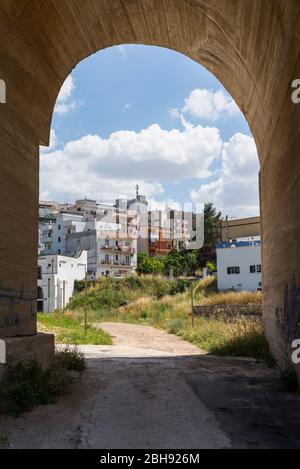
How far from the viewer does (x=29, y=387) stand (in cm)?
637

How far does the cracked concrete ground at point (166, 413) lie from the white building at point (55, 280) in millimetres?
34258

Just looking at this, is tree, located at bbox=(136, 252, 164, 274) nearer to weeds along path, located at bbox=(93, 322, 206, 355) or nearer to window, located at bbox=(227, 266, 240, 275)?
window, located at bbox=(227, 266, 240, 275)

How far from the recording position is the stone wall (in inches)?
981

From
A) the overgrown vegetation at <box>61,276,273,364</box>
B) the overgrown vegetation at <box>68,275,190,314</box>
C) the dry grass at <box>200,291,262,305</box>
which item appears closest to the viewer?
the overgrown vegetation at <box>61,276,273,364</box>

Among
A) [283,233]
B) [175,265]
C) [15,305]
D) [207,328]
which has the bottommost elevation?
[207,328]

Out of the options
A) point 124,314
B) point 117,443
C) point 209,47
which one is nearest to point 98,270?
point 124,314

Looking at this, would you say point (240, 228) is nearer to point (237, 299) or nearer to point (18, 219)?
point (237, 299)

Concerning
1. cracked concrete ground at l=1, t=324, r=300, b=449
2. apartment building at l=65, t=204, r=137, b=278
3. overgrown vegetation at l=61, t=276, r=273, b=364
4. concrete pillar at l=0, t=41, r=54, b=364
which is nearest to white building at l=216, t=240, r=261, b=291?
overgrown vegetation at l=61, t=276, r=273, b=364

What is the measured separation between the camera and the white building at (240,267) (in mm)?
38219

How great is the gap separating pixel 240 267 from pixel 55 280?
16206mm

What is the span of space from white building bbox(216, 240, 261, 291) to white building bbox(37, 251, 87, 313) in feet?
47.5

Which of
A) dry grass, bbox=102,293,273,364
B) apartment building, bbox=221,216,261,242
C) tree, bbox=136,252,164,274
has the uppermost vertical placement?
apartment building, bbox=221,216,261,242

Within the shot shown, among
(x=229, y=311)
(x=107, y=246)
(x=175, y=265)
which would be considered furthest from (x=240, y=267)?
(x=107, y=246)

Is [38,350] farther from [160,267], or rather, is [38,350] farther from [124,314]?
[160,267]
